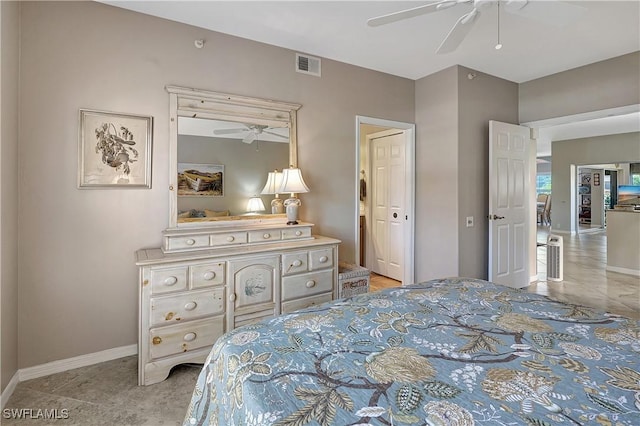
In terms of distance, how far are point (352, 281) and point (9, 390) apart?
2.51 m

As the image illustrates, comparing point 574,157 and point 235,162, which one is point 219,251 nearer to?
point 235,162

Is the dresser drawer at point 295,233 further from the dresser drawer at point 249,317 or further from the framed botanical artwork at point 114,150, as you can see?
the framed botanical artwork at point 114,150

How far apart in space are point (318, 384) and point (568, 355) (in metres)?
0.80

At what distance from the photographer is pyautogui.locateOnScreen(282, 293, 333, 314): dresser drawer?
2668 mm

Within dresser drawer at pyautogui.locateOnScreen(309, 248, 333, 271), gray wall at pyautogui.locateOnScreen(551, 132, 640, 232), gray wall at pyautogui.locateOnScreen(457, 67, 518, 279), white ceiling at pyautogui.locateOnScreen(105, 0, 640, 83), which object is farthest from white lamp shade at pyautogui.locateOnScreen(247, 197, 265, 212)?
gray wall at pyautogui.locateOnScreen(551, 132, 640, 232)

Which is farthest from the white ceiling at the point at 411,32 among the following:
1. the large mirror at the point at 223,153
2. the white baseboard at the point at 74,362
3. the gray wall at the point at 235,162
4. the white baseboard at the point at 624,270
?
the white baseboard at the point at 624,270

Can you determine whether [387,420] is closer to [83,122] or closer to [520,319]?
[520,319]

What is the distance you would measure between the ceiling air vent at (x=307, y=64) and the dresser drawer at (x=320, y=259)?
1.83 m

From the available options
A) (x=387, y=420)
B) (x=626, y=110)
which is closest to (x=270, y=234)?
(x=387, y=420)

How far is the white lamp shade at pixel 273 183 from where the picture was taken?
10.1 ft

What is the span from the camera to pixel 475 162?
3.85 meters

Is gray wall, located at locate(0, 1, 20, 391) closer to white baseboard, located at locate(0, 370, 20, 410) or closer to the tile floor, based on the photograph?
white baseboard, located at locate(0, 370, 20, 410)

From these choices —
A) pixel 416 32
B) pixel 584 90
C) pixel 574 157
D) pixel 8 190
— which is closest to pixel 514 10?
pixel 416 32

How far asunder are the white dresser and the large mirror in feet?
1.06
